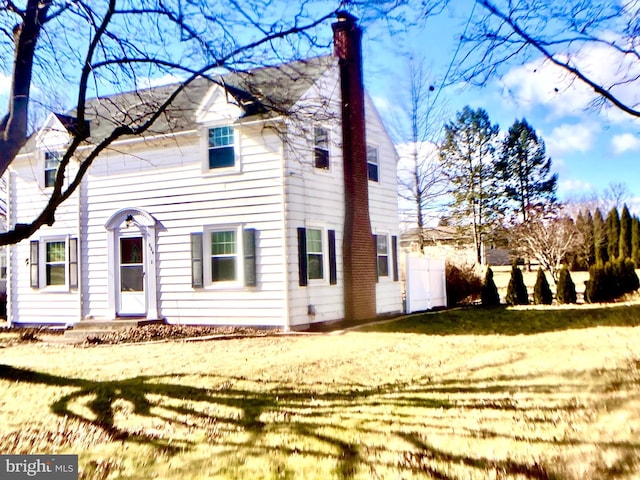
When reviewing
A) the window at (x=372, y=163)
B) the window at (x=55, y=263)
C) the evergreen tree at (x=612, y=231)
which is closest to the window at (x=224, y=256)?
the window at (x=372, y=163)

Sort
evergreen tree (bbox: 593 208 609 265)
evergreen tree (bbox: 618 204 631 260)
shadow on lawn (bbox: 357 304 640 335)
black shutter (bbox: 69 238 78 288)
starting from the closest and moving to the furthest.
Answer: shadow on lawn (bbox: 357 304 640 335), black shutter (bbox: 69 238 78 288), evergreen tree (bbox: 618 204 631 260), evergreen tree (bbox: 593 208 609 265)

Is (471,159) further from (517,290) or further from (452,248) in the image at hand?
(452,248)

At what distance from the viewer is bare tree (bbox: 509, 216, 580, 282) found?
18.2 meters

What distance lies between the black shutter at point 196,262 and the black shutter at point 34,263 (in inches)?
196

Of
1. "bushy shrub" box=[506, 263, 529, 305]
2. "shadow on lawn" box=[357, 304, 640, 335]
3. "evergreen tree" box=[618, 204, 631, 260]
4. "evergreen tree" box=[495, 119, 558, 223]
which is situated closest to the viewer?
"evergreen tree" box=[495, 119, 558, 223]

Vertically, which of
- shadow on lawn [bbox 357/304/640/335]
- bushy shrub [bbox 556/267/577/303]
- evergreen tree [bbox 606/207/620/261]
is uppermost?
Result: evergreen tree [bbox 606/207/620/261]

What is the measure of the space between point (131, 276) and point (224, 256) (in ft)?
8.68

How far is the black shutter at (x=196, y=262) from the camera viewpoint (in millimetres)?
12211

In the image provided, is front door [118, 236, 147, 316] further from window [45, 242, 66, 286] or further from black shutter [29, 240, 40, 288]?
black shutter [29, 240, 40, 288]

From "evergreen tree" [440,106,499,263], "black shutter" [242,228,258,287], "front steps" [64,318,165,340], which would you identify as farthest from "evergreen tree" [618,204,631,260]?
"front steps" [64,318,165,340]

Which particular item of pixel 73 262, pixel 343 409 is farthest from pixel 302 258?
pixel 343 409

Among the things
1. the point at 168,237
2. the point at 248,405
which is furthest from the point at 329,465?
the point at 168,237

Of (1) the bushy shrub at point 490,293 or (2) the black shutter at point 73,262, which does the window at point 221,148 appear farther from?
(1) the bushy shrub at point 490,293

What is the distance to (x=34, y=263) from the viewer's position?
14352mm
